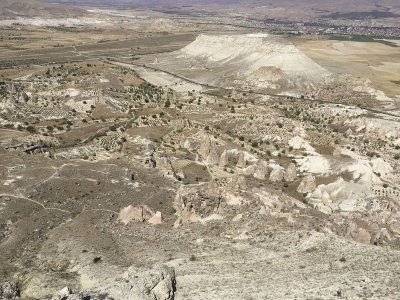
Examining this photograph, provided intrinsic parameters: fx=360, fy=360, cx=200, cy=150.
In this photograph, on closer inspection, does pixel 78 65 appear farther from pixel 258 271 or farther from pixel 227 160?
pixel 258 271

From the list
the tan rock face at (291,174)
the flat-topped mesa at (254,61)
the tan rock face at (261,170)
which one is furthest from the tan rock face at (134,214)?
the flat-topped mesa at (254,61)

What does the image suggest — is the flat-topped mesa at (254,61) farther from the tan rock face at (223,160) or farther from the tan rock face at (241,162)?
the tan rock face at (223,160)

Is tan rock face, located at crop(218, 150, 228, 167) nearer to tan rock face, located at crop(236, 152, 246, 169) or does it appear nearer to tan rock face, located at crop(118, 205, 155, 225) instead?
tan rock face, located at crop(236, 152, 246, 169)

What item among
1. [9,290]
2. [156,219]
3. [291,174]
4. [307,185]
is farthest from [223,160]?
[9,290]

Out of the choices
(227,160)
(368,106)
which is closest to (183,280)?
(227,160)

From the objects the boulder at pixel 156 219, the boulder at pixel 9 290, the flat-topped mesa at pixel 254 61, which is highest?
the flat-topped mesa at pixel 254 61

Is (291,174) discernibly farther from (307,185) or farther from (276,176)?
(307,185)

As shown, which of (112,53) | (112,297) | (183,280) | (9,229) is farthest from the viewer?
(112,53)
